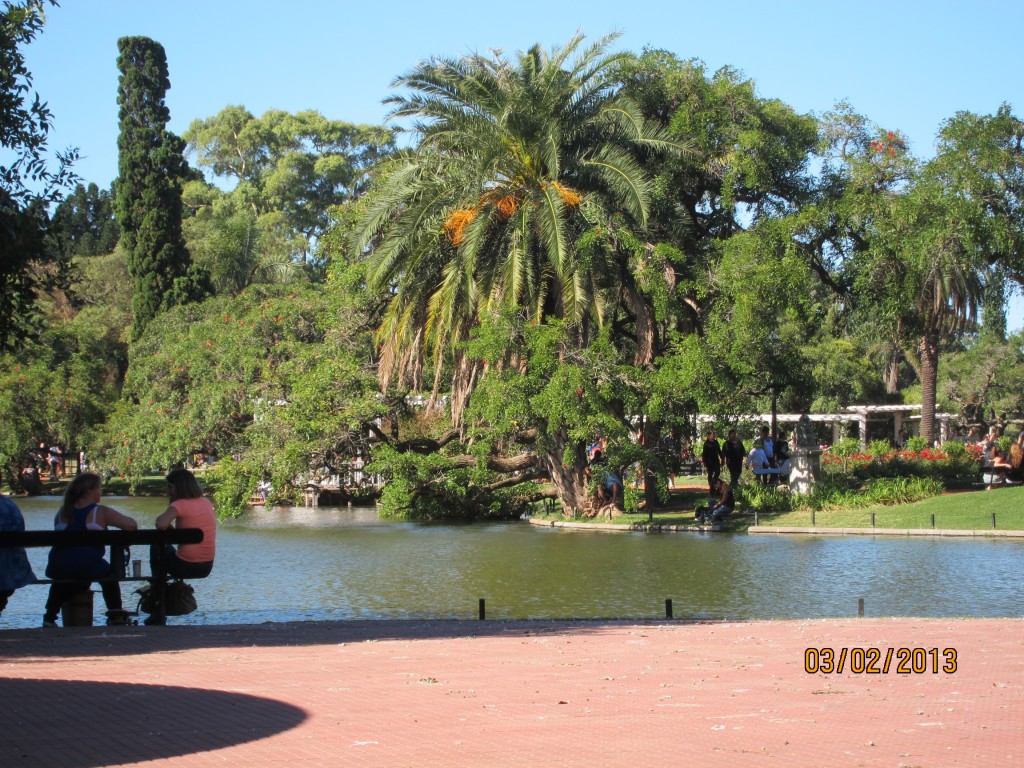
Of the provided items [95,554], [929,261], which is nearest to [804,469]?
[929,261]

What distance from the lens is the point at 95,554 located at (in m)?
10.8

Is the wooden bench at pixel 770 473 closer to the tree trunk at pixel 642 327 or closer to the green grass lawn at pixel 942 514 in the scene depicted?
the green grass lawn at pixel 942 514

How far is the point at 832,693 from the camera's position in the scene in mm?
7656

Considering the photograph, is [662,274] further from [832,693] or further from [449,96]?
[832,693]

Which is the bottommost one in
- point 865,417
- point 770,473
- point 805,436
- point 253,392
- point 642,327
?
point 770,473

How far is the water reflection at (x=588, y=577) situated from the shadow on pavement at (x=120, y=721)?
215 inches

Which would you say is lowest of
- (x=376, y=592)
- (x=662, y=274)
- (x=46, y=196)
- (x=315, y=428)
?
(x=376, y=592)

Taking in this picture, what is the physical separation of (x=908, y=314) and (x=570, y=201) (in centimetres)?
1067

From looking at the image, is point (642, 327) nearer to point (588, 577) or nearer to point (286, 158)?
point (588, 577)

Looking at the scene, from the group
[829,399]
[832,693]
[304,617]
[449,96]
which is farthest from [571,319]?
[829,399]

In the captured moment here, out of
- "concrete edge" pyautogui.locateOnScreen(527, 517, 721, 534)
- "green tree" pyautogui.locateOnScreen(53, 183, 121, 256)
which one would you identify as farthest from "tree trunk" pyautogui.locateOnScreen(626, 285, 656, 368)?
"green tree" pyautogui.locateOnScreen(53, 183, 121, 256)

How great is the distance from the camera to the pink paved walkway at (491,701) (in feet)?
19.6

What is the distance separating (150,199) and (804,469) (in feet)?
105

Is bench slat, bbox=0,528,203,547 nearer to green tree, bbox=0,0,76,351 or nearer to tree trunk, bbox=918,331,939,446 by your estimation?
green tree, bbox=0,0,76,351
